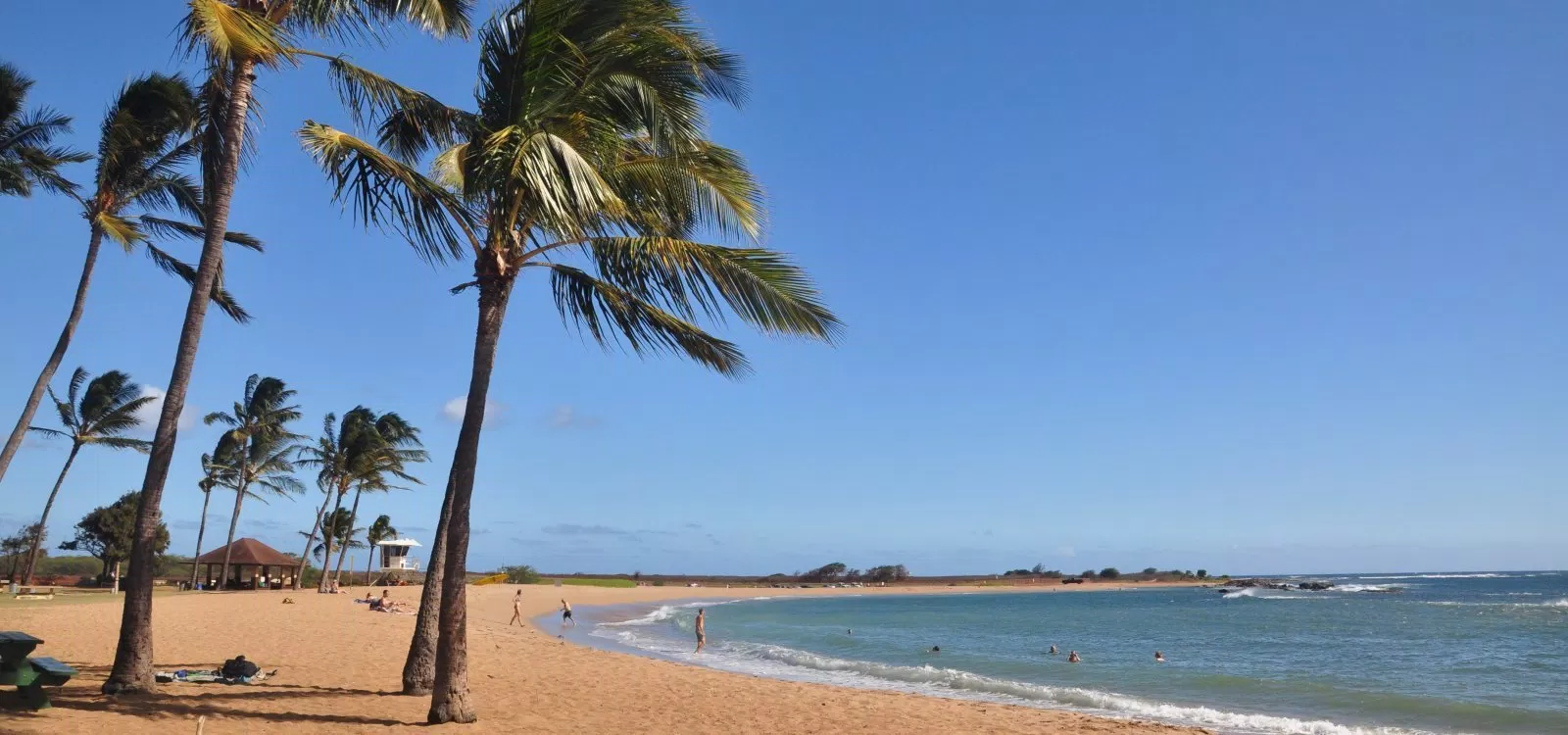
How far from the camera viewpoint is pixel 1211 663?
21.6m

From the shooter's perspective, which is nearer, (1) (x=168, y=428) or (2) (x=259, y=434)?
(1) (x=168, y=428)

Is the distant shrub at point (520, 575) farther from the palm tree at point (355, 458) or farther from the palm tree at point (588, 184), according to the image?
the palm tree at point (588, 184)

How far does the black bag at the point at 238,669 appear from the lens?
31.7 feet

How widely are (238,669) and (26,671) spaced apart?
8.24ft

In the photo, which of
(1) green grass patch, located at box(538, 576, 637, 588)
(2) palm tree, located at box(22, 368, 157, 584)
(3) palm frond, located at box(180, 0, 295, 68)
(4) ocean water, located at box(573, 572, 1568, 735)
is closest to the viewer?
(3) palm frond, located at box(180, 0, 295, 68)

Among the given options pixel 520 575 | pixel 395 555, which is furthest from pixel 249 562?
pixel 520 575

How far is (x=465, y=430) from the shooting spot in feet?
25.2

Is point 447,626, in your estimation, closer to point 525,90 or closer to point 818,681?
point 525,90

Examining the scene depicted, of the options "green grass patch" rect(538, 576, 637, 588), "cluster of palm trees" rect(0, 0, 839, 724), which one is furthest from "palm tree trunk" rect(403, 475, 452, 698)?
"green grass patch" rect(538, 576, 637, 588)

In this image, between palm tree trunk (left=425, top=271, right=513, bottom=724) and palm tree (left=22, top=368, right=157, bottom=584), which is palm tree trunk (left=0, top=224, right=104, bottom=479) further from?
palm tree (left=22, top=368, right=157, bottom=584)

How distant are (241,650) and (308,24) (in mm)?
8899

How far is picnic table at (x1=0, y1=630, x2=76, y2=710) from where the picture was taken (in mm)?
7344

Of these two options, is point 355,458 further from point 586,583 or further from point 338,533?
point 586,583

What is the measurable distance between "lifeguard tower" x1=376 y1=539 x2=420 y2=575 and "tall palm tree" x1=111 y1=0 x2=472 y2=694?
4744cm
